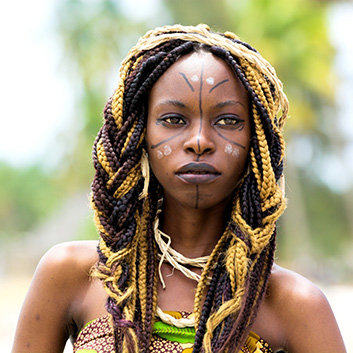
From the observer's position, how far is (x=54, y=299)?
278 centimetres

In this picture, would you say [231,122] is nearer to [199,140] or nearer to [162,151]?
[199,140]

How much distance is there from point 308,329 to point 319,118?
1268 inches

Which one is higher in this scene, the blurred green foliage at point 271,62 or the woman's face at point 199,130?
the blurred green foliage at point 271,62

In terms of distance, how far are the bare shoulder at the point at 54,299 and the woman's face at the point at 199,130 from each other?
565mm

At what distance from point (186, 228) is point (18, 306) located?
19090 millimetres

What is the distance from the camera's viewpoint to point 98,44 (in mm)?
29828

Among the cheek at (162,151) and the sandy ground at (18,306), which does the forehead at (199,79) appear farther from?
the sandy ground at (18,306)

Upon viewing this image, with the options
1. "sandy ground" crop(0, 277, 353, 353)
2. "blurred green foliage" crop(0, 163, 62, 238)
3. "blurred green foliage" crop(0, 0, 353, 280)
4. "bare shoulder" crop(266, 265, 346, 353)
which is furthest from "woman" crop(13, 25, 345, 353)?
"blurred green foliage" crop(0, 163, 62, 238)

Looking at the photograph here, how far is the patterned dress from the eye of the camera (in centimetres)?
259

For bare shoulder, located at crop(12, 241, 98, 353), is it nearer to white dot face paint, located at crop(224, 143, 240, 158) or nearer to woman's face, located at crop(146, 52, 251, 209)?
woman's face, located at crop(146, 52, 251, 209)

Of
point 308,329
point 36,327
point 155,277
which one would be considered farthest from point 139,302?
point 308,329

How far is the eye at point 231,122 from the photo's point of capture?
260 centimetres

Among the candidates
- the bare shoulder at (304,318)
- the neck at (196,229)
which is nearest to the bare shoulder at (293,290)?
the bare shoulder at (304,318)

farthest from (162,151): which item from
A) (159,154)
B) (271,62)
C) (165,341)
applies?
(271,62)
